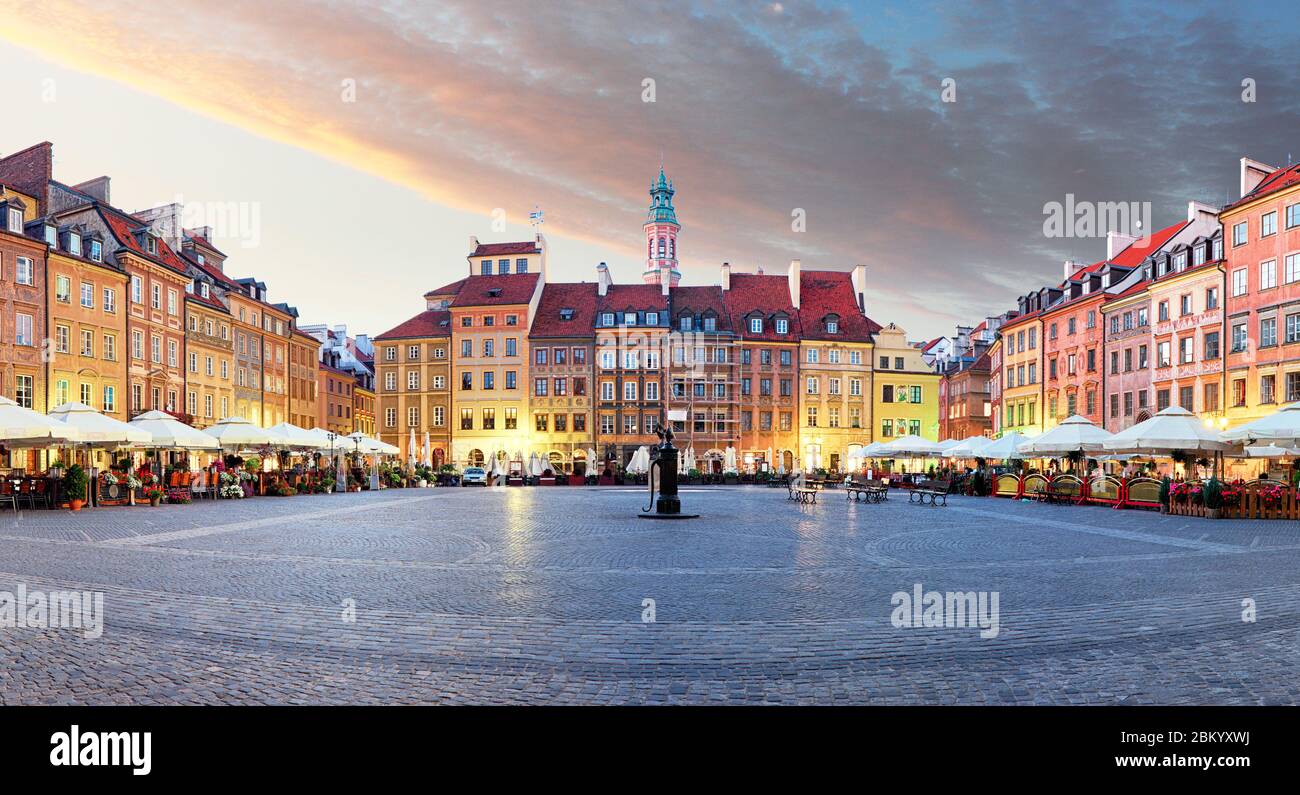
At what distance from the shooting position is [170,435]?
103ft

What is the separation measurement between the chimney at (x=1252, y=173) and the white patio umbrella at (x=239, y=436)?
48606mm

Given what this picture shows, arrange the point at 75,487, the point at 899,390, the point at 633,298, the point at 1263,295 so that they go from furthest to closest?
1. the point at 899,390
2. the point at 633,298
3. the point at 1263,295
4. the point at 75,487

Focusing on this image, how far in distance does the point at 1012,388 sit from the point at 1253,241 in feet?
84.6

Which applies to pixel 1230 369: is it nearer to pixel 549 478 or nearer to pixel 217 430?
pixel 549 478

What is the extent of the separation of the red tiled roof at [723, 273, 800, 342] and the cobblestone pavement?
56.8 meters

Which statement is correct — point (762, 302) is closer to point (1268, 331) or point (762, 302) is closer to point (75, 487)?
point (1268, 331)

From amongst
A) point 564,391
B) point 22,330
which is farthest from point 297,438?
point 564,391

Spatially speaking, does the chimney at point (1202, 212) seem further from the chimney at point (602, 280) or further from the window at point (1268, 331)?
the chimney at point (602, 280)

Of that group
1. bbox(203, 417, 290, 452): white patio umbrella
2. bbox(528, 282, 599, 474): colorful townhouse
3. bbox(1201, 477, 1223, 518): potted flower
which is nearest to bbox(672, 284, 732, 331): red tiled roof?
bbox(528, 282, 599, 474): colorful townhouse

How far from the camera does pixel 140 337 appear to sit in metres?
49.2

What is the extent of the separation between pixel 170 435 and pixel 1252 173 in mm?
51608

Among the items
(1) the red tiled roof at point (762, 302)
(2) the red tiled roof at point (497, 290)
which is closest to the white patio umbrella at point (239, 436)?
(2) the red tiled roof at point (497, 290)

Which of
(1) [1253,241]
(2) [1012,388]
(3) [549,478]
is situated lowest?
(3) [549,478]
